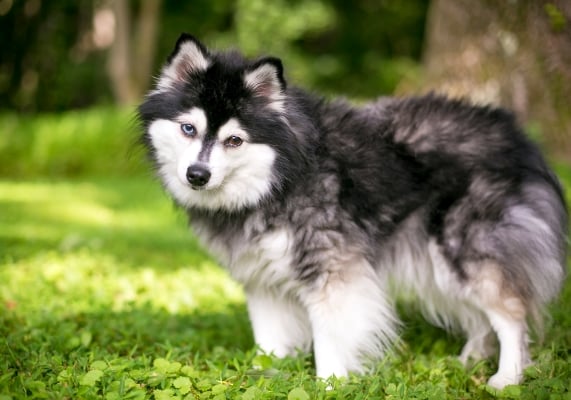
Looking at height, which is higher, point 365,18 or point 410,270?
point 365,18

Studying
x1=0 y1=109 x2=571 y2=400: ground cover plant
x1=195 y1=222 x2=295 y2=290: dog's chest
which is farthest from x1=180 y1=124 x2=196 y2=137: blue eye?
x1=0 y1=109 x2=571 y2=400: ground cover plant

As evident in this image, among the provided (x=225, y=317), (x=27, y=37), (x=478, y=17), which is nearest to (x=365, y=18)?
(x=27, y=37)

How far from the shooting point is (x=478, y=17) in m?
5.12

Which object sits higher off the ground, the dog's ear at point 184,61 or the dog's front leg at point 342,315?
the dog's ear at point 184,61

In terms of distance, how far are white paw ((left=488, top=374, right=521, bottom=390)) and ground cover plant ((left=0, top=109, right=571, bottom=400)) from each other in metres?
0.06

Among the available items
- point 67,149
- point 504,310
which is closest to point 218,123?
point 504,310

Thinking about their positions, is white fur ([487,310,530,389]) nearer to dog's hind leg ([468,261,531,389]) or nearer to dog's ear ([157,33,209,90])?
dog's hind leg ([468,261,531,389])

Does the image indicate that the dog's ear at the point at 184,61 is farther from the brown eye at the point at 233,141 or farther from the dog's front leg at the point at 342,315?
the dog's front leg at the point at 342,315

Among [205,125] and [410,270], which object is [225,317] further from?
[205,125]

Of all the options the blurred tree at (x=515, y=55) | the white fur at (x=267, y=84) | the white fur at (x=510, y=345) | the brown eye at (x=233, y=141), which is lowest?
the white fur at (x=510, y=345)

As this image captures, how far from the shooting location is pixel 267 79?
3.39 m

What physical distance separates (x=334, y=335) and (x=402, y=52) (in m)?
18.0

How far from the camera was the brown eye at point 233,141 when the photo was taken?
3299 millimetres

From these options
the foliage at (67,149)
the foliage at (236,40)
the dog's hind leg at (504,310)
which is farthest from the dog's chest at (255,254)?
the foliage at (236,40)
